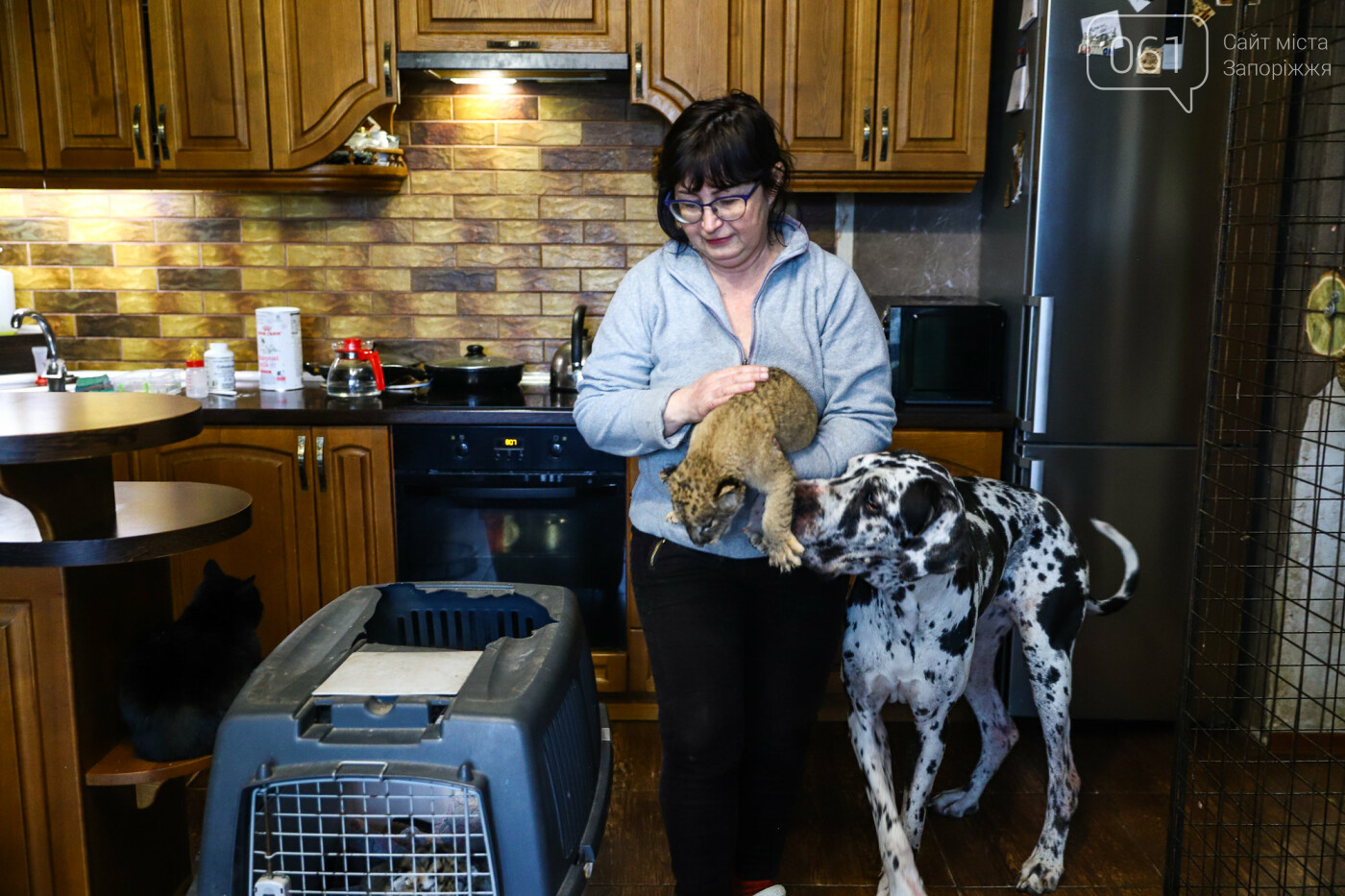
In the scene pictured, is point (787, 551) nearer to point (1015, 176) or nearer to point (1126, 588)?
point (1126, 588)

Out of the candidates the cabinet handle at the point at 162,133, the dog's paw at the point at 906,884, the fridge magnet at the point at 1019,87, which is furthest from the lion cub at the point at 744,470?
the cabinet handle at the point at 162,133

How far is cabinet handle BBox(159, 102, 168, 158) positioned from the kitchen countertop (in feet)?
2.49

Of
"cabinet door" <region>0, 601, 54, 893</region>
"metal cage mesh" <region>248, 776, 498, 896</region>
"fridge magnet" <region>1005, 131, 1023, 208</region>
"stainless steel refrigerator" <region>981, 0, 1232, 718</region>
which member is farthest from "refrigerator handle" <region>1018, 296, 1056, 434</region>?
"cabinet door" <region>0, 601, 54, 893</region>

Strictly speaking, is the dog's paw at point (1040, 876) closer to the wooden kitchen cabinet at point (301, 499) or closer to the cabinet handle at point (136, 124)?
the wooden kitchen cabinet at point (301, 499)

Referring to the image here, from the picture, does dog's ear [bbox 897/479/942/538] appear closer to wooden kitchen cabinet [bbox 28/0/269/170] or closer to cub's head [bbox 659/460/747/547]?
cub's head [bbox 659/460/747/547]

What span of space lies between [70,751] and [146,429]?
2.01 feet

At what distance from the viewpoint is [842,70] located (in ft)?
9.84

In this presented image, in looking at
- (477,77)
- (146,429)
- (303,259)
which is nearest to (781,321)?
(146,429)

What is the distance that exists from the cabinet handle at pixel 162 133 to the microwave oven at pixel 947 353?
2156mm

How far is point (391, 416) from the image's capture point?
2.87 m

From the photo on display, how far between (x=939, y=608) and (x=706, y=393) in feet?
2.31

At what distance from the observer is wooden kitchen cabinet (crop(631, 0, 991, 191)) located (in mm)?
2965

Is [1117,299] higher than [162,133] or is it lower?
lower

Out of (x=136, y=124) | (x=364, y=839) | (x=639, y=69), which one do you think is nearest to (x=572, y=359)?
(x=639, y=69)
